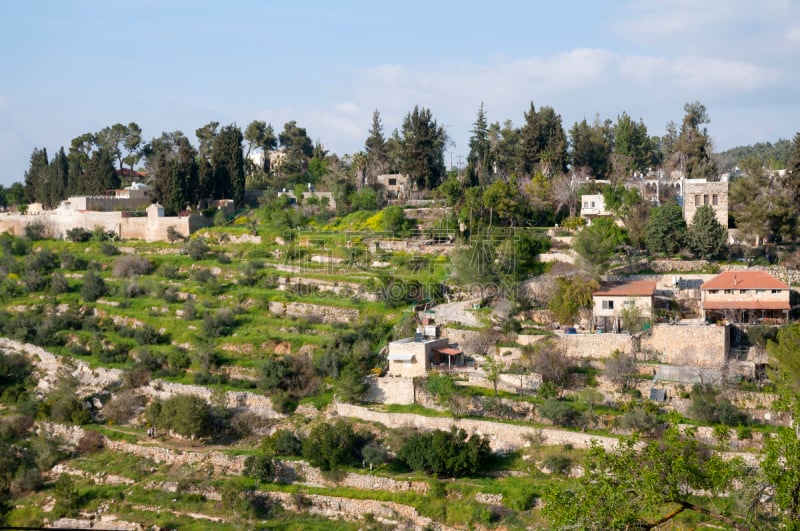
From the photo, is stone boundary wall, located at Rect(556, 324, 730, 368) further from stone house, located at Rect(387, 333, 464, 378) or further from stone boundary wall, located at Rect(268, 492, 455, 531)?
stone boundary wall, located at Rect(268, 492, 455, 531)

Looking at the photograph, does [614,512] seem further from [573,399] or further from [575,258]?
[575,258]

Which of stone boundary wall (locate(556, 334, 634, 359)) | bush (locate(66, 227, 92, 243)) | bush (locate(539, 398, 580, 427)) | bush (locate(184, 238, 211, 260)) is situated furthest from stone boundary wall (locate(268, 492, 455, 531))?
bush (locate(66, 227, 92, 243))

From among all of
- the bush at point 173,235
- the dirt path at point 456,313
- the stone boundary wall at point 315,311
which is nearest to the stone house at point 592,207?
the dirt path at point 456,313

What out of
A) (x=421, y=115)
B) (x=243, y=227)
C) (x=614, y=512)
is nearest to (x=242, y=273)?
(x=243, y=227)

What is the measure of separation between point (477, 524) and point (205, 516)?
772cm

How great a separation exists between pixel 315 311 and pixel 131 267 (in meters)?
10.3

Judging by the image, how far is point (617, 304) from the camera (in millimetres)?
29828

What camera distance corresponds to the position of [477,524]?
22.5 meters

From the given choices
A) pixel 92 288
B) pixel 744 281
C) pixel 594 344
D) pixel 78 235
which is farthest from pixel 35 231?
Answer: pixel 744 281

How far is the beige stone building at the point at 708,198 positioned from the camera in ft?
118

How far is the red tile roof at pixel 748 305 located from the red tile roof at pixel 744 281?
1.71 feet

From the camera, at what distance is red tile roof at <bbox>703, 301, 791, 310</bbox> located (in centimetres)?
2898

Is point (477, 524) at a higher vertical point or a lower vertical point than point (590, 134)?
lower

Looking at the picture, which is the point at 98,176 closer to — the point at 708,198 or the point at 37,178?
the point at 37,178
